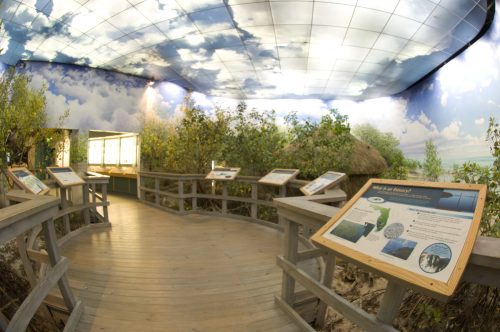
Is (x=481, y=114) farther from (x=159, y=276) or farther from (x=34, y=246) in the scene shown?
(x=34, y=246)

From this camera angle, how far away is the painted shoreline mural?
6.37m

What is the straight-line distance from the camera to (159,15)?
241 inches

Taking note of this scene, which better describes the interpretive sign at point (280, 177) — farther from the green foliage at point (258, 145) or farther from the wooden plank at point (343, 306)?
the wooden plank at point (343, 306)

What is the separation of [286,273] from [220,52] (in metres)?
7.11

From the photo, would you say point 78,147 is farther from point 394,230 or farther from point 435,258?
point 435,258

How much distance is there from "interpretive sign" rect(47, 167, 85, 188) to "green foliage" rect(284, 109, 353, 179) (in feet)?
13.8

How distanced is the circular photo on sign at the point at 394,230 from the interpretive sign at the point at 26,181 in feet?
11.4

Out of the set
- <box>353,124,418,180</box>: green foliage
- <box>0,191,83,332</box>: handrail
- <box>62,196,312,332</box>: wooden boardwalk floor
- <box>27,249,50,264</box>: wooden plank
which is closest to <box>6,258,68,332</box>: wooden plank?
<box>0,191,83,332</box>: handrail

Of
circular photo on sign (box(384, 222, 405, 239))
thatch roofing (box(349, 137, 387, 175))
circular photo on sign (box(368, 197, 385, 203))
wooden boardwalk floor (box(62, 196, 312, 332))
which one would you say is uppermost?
thatch roofing (box(349, 137, 387, 175))

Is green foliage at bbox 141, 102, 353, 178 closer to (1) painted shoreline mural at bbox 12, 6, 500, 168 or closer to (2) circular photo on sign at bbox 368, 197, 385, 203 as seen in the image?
(1) painted shoreline mural at bbox 12, 6, 500, 168

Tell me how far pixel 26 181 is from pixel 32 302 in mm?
2206

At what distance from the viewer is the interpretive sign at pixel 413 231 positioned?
0.99m

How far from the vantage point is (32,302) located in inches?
63.1

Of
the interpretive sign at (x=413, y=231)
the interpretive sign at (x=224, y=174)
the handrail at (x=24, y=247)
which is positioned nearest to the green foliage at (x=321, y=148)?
the interpretive sign at (x=224, y=174)
